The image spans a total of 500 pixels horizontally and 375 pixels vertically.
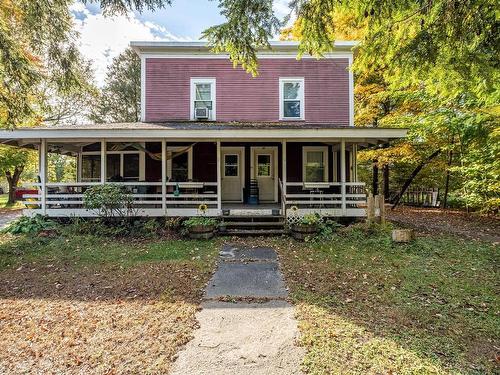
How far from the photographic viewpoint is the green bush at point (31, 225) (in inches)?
347

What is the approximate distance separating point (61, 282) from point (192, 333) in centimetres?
329

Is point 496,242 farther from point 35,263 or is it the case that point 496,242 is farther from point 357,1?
point 35,263

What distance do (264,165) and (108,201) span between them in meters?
6.04

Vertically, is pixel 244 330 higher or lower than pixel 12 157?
lower

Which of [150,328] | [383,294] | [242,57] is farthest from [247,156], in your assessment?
A: [150,328]

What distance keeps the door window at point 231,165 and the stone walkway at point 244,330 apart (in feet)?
21.7

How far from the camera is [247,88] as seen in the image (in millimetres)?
12000

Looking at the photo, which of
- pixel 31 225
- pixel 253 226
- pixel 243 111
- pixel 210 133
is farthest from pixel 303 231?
pixel 31 225

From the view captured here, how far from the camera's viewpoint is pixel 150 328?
3.74 m

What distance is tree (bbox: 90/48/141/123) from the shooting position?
2323 centimetres

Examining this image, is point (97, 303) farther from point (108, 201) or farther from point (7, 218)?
point (7, 218)

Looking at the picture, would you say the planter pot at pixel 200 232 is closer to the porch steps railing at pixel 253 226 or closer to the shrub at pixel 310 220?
the porch steps railing at pixel 253 226

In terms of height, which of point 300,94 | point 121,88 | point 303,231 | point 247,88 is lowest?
point 303,231

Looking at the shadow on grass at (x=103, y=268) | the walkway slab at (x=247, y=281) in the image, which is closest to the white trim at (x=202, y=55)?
the shadow on grass at (x=103, y=268)
